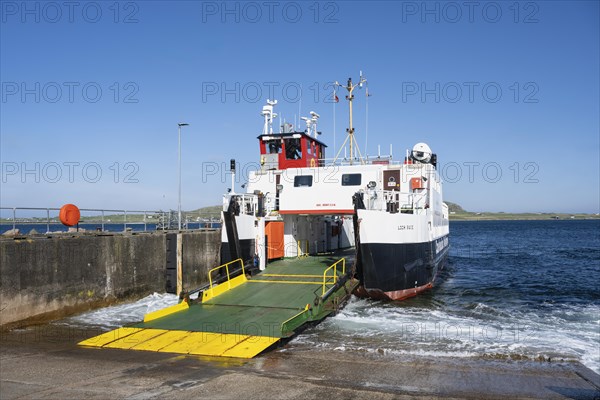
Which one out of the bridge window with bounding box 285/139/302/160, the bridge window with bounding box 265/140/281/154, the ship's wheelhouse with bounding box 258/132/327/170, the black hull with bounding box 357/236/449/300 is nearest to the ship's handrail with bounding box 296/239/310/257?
the ship's wheelhouse with bounding box 258/132/327/170

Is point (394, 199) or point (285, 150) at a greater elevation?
point (285, 150)

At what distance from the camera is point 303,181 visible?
18031mm

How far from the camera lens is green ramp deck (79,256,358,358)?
9336mm

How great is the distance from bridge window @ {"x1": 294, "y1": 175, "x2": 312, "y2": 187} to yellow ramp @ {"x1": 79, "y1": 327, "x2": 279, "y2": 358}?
353 inches

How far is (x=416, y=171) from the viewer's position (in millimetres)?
17672

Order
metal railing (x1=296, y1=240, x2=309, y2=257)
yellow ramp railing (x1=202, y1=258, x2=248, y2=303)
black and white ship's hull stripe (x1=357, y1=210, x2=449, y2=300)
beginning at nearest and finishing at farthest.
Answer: yellow ramp railing (x1=202, y1=258, x2=248, y2=303)
black and white ship's hull stripe (x1=357, y1=210, x2=449, y2=300)
metal railing (x1=296, y1=240, x2=309, y2=257)

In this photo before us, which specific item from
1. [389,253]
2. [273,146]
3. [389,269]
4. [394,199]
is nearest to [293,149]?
[273,146]

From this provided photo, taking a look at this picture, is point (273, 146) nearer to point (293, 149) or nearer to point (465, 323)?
point (293, 149)

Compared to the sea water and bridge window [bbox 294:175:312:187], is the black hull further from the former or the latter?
bridge window [bbox 294:175:312:187]

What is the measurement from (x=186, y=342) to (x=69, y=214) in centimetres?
797

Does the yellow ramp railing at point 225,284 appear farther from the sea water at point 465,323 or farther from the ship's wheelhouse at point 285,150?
the ship's wheelhouse at point 285,150

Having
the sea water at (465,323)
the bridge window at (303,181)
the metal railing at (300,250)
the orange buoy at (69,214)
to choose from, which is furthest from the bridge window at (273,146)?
the orange buoy at (69,214)

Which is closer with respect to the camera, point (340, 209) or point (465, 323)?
point (465, 323)

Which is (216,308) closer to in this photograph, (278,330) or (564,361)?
(278,330)
